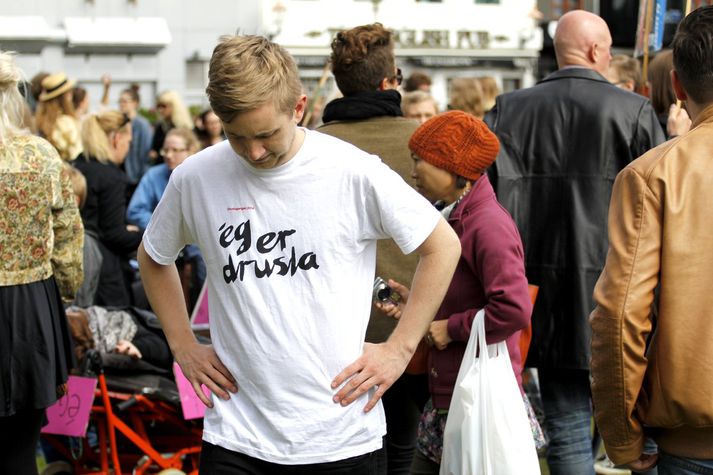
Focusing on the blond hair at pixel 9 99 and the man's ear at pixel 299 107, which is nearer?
the man's ear at pixel 299 107

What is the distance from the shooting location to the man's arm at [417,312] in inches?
123

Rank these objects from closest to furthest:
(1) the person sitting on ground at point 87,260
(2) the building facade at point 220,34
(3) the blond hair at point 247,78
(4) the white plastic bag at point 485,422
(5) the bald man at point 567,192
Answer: (3) the blond hair at point 247,78 < (4) the white plastic bag at point 485,422 < (5) the bald man at point 567,192 < (1) the person sitting on ground at point 87,260 < (2) the building facade at point 220,34

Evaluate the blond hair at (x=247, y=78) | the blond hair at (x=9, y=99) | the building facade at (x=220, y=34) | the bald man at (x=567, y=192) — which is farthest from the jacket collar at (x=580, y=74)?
the building facade at (x=220, y=34)

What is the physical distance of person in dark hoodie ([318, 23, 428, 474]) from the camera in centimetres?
458

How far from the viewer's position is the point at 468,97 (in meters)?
7.79

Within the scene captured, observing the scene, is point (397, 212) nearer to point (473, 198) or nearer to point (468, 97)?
point (473, 198)

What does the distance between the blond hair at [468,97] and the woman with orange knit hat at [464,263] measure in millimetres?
3555

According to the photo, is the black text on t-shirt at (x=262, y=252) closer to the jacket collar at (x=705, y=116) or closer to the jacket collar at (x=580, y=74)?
the jacket collar at (x=705, y=116)

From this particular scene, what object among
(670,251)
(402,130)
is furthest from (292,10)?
(670,251)

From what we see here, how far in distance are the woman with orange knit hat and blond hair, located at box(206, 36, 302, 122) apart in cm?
125

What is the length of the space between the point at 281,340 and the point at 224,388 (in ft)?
0.79

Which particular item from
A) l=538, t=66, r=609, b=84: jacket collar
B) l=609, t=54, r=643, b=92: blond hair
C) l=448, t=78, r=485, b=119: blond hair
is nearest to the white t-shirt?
l=538, t=66, r=609, b=84: jacket collar

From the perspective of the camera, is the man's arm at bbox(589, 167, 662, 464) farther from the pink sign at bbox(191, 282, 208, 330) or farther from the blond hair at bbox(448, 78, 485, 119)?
the blond hair at bbox(448, 78, 485, 119)

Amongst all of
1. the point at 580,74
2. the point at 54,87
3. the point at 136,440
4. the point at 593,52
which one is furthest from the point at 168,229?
the point at 54,87
